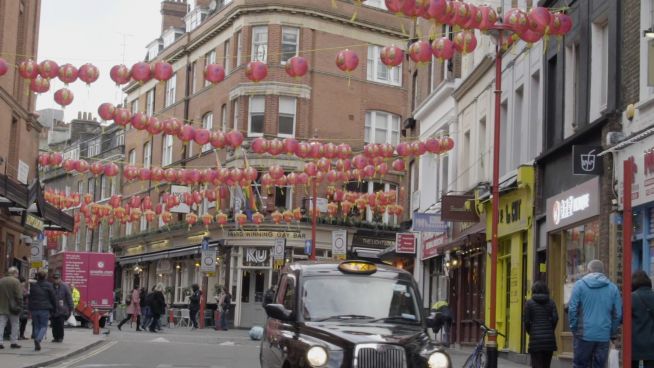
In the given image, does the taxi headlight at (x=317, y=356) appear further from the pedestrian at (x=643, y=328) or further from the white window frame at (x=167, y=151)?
the white window frame at (x=167, y=151)

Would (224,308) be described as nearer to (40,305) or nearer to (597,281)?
(40,305)

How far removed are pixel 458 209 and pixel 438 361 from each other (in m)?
20.6

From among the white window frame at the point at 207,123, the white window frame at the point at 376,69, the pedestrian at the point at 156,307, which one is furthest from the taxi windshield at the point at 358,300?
the white window frame at the point at 207,123

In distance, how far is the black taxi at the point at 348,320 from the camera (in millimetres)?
10797

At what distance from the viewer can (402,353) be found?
10852 millimetres

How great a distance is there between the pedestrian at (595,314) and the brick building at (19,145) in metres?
22.3

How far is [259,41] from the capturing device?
55156mm

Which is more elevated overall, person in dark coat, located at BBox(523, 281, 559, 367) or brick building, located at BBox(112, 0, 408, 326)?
brick building, located at BBox(112, 0, 408, 326)

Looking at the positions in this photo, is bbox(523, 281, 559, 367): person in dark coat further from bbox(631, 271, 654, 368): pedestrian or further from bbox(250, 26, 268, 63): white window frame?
bbox(250, 26, 268, 63): white window frame

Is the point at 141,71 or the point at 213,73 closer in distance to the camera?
the point at 141,71

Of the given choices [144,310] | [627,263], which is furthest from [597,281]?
[144,310]

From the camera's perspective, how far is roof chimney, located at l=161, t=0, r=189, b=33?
7088 centimetres

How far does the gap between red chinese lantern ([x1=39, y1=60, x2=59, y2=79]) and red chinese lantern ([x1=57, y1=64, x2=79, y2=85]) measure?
11 centimetres

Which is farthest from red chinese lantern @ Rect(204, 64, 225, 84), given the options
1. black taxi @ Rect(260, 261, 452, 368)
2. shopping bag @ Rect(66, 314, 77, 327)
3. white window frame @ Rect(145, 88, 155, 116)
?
A: white window frame @ Rect(145, 88, 155, 116)
